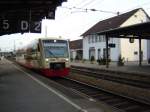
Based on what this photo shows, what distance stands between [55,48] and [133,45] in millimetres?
36888

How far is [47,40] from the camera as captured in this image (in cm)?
2331

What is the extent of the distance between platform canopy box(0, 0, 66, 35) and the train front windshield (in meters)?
1.84

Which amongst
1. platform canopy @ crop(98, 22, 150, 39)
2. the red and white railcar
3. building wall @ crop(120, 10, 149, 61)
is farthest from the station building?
the red and white railcar

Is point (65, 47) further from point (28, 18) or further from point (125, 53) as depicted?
point (125, 53)

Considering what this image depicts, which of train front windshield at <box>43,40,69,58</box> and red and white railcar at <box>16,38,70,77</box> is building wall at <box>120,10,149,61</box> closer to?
train front windshield at <box>43,40,69,58</box>

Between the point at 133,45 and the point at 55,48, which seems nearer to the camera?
the point at 55,48

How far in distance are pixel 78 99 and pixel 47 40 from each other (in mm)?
11813

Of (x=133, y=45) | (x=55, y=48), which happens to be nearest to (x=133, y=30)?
(x=55, y=48)

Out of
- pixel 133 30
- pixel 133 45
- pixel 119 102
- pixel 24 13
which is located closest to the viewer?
pixel 119 102

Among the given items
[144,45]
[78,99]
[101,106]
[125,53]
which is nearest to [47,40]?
[78,99]

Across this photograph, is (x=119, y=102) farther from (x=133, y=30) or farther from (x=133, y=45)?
(x=133, y=45)

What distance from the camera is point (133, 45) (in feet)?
192

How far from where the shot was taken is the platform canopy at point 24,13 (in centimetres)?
1891

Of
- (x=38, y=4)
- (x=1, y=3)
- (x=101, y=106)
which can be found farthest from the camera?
(x=38, y=4)
